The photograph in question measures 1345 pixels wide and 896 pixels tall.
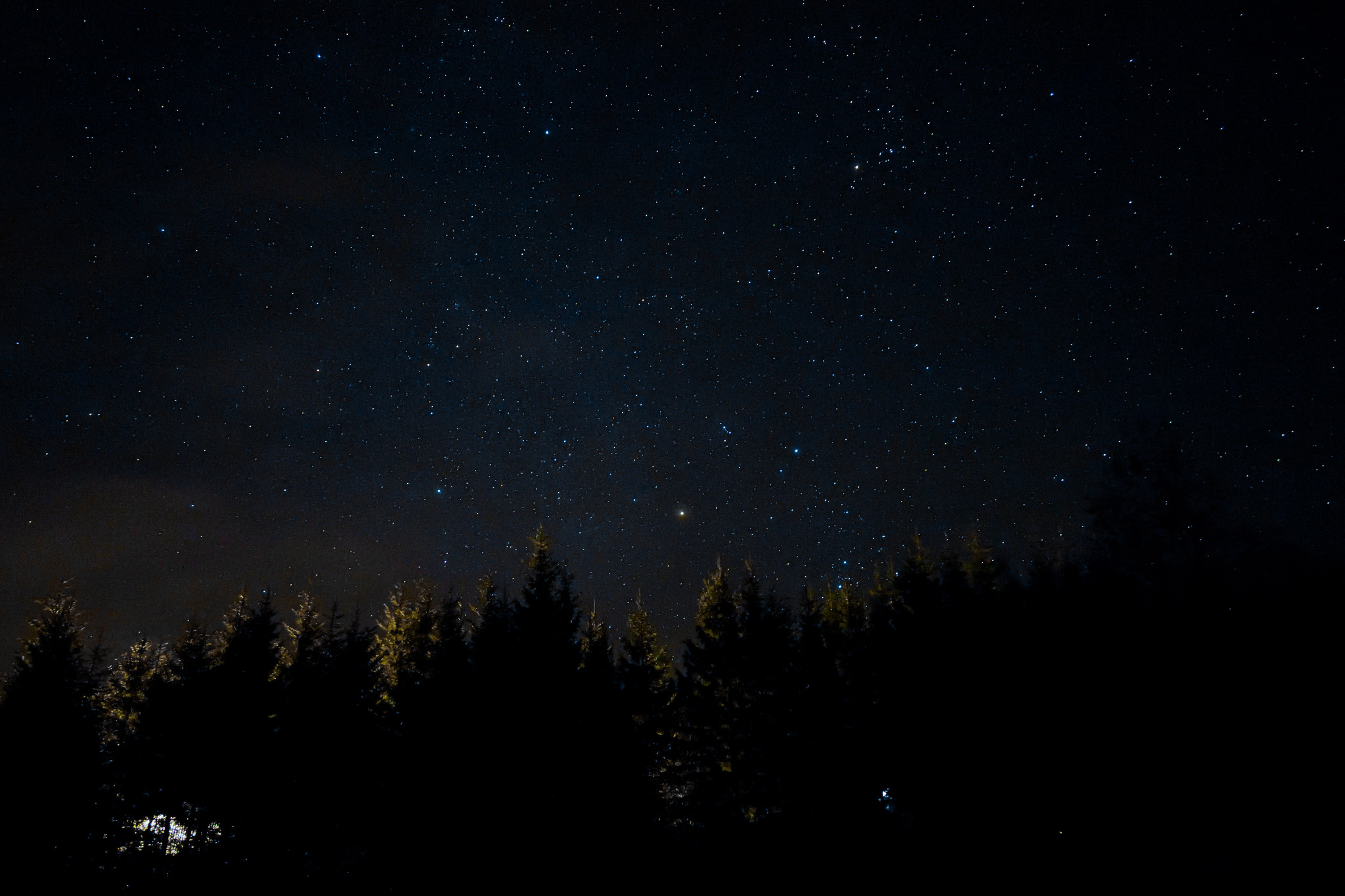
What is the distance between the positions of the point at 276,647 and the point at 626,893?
14074mm

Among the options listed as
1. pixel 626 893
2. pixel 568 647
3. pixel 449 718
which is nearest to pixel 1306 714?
pixel 626 893

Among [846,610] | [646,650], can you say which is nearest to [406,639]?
[646,650]

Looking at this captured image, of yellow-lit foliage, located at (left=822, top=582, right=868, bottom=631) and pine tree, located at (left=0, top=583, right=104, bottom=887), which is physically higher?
yellow-lit foliage, located at (left=822, top=582, right=868, bottom=631)

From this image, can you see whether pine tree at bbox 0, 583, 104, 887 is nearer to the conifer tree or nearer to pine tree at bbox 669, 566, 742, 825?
the conifer tree

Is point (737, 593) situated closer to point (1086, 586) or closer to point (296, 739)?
point (1086, 586)

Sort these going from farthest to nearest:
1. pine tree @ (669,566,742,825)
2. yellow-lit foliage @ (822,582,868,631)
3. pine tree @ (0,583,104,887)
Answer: yellow-lit foliage @ (822,582,868,631), pine tree @ (669,566,742,825), pine tree @ (0,583,104,887)

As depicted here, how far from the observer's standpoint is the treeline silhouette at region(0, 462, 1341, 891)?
18.8 meters

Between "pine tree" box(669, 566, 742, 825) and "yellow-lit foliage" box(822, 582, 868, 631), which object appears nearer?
"pine tree" box(669, 566, 742, 825)

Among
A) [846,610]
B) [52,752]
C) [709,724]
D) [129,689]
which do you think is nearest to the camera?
[52,752]

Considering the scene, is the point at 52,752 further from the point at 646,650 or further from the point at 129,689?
the point at 646,650

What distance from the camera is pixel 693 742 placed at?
24.6 m

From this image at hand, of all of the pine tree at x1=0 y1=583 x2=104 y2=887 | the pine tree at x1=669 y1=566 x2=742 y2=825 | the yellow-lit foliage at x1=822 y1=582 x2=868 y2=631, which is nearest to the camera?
the pine tree at x1=0 y1=583 x2=104 y2=887

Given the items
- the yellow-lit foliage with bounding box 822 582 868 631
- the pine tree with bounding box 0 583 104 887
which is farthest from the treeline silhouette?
the yellow-lit foliage with bounding box 822 582 868 631

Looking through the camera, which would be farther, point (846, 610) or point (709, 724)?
point (846, 610)
